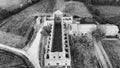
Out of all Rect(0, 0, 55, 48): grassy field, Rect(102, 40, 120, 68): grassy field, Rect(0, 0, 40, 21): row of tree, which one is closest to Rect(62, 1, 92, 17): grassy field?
Rect(0, 0, 55, 48): grassy field

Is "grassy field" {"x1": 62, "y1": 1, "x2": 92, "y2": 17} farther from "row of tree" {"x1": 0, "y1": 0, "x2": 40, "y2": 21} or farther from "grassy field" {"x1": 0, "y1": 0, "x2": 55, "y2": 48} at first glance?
"row of tree" {"x1": 0, "y1": 0, "x2": 40, "y2": 21}

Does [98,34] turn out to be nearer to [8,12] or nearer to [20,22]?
[20,22]

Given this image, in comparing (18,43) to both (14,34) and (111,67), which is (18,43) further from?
(111,67)

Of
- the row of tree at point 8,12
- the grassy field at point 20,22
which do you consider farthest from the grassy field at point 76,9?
→ the row of tree at point 8,12

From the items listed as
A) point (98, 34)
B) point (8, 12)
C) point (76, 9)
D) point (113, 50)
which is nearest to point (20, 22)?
point (8, 12)

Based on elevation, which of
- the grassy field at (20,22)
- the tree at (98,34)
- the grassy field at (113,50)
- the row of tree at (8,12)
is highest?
the row of tree at (8,12)

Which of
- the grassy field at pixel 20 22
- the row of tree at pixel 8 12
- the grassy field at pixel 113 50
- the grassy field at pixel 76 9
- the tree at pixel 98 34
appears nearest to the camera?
the grassy field at pixel 113 50

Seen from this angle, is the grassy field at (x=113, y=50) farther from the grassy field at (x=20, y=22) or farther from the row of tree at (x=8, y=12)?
the row of tree at (x=8, y=12)

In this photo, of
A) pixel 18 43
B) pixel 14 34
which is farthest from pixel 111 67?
pixel 14 34
